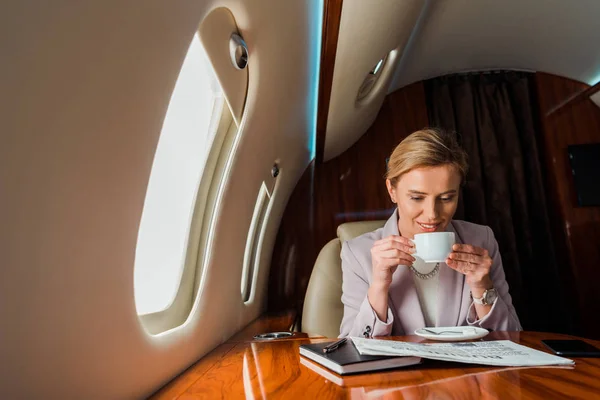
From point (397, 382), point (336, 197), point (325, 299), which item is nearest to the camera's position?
point (397, 382)

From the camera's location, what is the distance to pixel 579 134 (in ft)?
9.75

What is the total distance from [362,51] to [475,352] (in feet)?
4.68

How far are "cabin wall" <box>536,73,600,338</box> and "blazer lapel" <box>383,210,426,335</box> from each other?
2025mm

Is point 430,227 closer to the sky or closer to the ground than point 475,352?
closer to the sky

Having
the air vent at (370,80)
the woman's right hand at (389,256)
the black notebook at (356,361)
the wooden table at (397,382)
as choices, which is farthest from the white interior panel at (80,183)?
the air vent at (370,80)

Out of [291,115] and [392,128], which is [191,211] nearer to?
[291,115]

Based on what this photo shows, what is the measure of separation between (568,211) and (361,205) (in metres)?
1.48

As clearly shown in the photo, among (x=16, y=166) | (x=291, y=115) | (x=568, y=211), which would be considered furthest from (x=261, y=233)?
(x=568, y=211)

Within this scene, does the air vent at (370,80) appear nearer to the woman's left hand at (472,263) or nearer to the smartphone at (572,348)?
the woman's left hand at (472,263)

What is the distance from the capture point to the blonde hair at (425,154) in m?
1.49

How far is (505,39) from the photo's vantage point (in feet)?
8.77

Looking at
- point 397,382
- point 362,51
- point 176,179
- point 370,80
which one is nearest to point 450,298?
point 397,382

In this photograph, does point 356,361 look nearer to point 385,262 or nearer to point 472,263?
point 385,262

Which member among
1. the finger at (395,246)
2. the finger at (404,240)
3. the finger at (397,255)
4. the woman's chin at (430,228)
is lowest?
the finger at (397,255)
